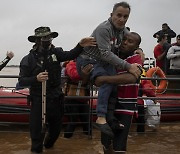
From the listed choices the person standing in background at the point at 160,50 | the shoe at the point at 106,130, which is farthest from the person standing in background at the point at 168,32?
the shoe at the point at 106,130

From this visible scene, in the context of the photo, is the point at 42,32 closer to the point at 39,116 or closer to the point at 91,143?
the point at 39,116

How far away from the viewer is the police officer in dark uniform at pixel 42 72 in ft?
14.8

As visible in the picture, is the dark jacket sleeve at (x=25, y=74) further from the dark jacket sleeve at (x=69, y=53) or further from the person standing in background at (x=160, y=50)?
the person standing in background at (x=160, y=50)

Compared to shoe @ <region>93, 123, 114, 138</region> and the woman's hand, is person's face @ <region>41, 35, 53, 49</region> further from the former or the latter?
shoe @ <region>93, 123, 114, 138</region>

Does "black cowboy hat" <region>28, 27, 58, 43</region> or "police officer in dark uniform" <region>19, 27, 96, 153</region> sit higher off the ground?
"black cowboy hat" <region>28, 27, 58, 43</region>

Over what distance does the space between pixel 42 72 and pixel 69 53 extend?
46 cm

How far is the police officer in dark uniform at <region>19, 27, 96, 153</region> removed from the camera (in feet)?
14.8

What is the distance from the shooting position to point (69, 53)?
4543mm

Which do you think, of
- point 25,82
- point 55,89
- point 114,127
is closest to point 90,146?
point 55,89

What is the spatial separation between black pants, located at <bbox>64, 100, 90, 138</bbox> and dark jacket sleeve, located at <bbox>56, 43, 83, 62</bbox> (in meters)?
1.41

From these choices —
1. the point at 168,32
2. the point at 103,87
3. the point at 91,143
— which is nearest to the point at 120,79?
the point at 103,87

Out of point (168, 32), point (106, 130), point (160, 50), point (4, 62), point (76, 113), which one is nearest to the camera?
point (106, 130)

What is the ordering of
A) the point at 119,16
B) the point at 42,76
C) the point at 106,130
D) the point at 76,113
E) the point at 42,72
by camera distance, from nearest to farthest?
the point at 106,130 → the point at 119,16 → the point at 42,76 → the point at 42,72 → the point at 76,113

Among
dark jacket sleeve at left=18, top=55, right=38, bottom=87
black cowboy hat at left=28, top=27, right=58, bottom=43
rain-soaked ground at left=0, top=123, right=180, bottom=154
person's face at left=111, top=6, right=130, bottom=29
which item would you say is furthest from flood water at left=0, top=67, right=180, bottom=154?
person's face at left=111, top=6, right=130, bottom=29
